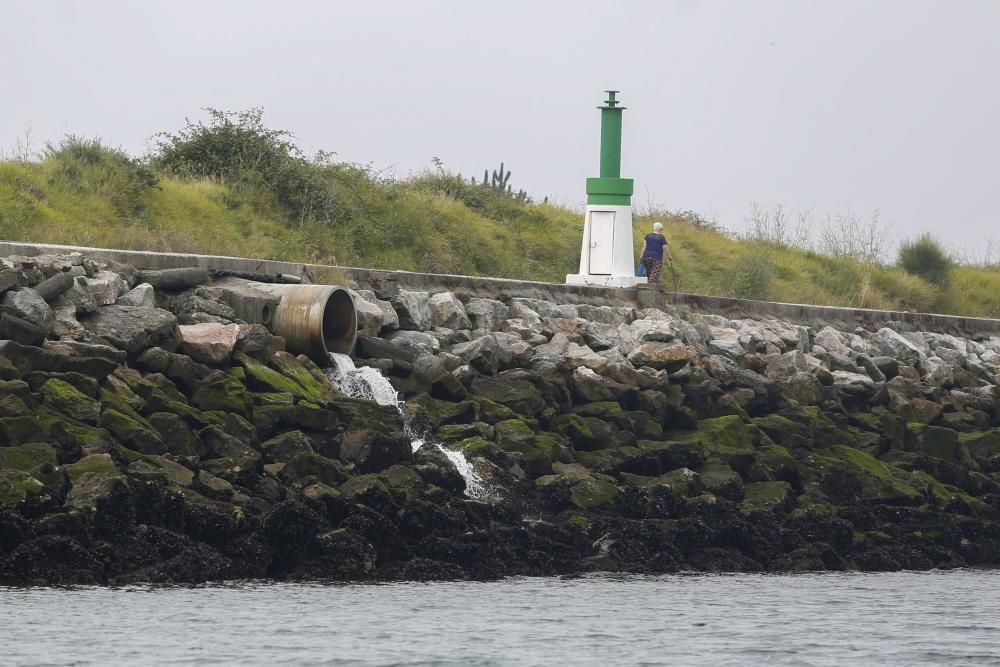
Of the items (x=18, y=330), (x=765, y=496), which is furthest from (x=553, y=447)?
(x=18, y=330)

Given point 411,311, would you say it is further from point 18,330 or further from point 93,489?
point 93,489

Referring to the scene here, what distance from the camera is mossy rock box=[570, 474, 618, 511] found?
57.8 ft

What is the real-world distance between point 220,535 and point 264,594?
0.68m

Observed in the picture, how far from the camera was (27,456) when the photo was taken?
1440cm

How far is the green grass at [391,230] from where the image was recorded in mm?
23547

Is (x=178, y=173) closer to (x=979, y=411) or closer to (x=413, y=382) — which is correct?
(x=413, y=382)

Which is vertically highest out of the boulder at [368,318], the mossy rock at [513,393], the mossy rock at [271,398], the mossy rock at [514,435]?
the boulder at [368,318]

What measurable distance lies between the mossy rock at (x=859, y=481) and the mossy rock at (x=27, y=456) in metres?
8.92

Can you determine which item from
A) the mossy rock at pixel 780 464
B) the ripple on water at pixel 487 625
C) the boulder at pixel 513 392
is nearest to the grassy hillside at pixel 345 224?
the boulder at pixel 513 392

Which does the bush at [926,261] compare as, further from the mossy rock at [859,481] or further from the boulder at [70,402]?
the boulder at [70,402]

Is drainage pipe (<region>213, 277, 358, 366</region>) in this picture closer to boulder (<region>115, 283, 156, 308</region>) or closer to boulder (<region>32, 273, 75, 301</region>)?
boulder (<region>115, 283, 156, 308</region>)

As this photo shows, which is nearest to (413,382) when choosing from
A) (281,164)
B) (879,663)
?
(879,663)

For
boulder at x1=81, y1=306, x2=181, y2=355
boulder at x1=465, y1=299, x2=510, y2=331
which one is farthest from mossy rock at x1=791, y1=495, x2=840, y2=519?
boulder at x1=81, y1=306, x2=181, y2=355

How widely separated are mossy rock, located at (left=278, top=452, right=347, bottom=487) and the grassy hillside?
7.23 m
